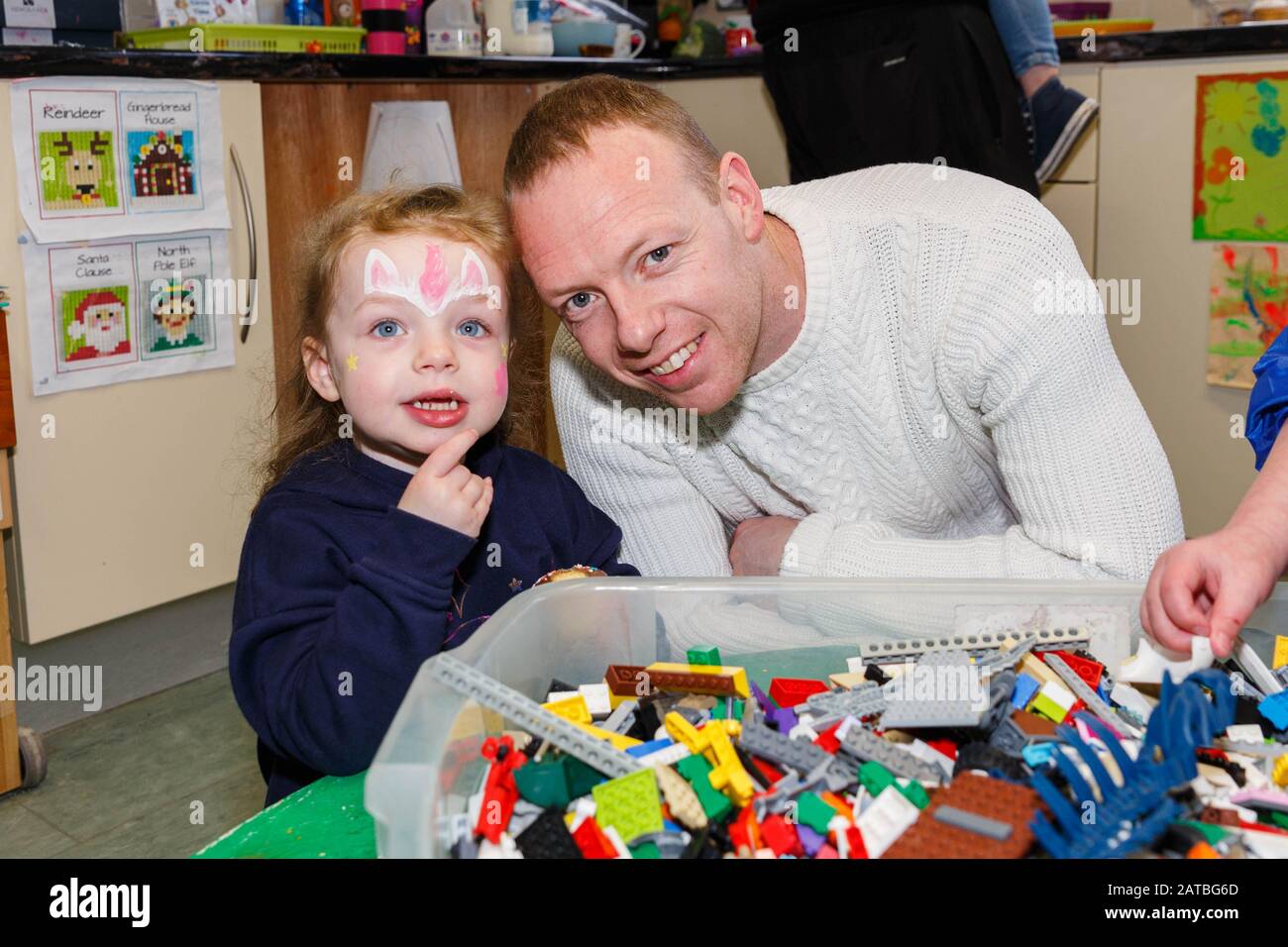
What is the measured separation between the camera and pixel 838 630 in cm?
83

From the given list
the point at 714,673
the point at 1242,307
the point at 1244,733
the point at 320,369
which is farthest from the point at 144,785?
the point at 1242,307

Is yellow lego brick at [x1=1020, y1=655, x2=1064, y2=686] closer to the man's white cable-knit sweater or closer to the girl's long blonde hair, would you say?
the man's white cable-knit sweater

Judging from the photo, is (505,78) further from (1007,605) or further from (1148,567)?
(1007,605)

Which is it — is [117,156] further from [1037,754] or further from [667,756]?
[1037,754]

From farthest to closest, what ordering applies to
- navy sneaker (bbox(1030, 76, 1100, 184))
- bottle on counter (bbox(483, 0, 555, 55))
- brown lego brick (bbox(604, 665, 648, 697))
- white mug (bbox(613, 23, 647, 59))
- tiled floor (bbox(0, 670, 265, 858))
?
white mug (bbox(613, 23, 647, 59)), bottle on counter (bbox(483, 0, 555, 55)), navy sneaker (bbox(1030, 76, 1100, 184)), tiled floor (bbox(0, 670, 265, 858)), brown lego brick (bbox(604, 665, 648, 697))

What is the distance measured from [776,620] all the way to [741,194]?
436 millimetres

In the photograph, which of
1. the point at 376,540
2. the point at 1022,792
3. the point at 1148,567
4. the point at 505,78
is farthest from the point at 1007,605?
the point at 505,78

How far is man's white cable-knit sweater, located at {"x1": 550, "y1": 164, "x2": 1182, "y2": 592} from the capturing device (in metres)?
1.08

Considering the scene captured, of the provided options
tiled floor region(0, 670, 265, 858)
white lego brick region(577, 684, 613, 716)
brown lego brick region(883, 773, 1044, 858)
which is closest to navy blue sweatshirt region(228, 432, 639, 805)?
white lego brick region(577, 684, 613, 716)

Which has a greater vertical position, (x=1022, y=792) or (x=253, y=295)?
(x=253, y=295)

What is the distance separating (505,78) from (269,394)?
785 mm

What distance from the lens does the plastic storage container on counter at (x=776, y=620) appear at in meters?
0.80

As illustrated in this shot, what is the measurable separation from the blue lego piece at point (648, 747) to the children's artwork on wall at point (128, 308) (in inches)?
53.9

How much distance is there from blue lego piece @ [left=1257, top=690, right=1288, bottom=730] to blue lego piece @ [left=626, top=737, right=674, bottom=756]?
0.32 metres
